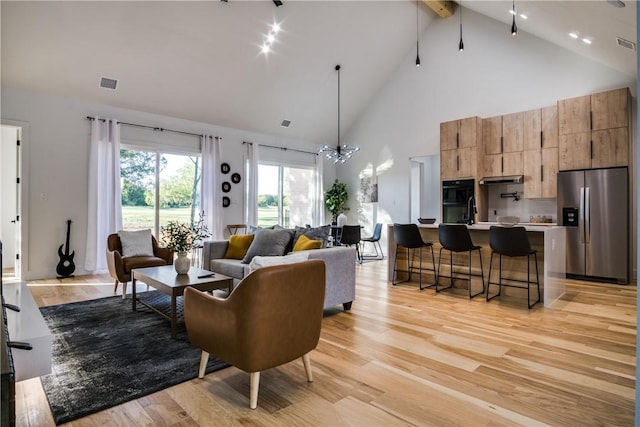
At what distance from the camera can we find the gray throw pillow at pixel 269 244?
4348mm

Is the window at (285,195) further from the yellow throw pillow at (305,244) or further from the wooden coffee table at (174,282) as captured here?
the wooden coffee table at (174,282)

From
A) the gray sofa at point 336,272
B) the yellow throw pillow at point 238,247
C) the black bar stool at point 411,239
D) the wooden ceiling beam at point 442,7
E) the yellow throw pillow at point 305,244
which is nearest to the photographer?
the gray sofa at point 336,272

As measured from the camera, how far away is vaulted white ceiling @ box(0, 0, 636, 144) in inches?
185

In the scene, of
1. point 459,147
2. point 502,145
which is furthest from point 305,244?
point 502,145

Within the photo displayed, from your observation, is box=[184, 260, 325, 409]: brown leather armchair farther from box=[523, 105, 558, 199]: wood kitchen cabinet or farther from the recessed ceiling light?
box=[523, 105, 558, 199]: wood kitchen cabinet

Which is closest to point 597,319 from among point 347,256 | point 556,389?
point 556,389

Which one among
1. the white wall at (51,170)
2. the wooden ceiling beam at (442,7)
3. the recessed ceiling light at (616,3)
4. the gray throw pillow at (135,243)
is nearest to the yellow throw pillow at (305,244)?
the gray throw pillow at (135,243)

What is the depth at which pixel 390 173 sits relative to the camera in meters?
8.79

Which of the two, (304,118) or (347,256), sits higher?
(304,118)

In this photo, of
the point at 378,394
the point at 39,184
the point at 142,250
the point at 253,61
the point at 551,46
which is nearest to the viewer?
the point at 378,394

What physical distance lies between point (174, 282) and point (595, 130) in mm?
6320

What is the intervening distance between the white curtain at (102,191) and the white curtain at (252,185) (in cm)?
267

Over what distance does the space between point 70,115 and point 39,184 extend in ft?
4.06

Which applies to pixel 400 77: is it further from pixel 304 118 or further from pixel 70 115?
pixel 70 115
